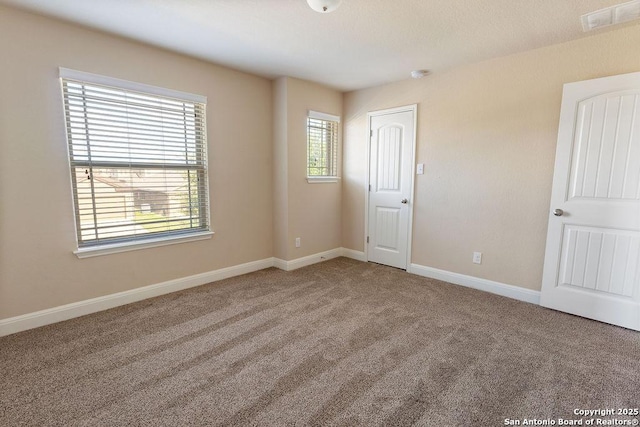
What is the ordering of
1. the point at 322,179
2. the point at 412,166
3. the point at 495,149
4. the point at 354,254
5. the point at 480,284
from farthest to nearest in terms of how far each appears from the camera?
the point at 354,254 → the point at 322,179 → the point at 412,166 → the point at 480,284 → the point at 495,149

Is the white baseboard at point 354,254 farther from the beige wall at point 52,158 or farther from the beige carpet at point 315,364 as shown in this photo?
the beige wall at point 52,158

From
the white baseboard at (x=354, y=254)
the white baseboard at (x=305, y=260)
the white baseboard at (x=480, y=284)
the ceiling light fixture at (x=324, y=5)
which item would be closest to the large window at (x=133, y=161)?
the white baseboard at (x=305, y=260)

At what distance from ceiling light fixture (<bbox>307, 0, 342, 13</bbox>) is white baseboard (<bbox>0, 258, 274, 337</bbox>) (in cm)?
276

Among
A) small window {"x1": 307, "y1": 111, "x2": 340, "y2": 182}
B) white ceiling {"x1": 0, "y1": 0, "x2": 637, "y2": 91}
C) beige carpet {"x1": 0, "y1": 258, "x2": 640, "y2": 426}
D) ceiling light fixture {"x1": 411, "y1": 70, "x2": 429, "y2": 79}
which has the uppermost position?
white ceiling {"x1": 0, "y1": 0, "x2": 637, "y2": 91}

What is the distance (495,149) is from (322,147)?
210 cm

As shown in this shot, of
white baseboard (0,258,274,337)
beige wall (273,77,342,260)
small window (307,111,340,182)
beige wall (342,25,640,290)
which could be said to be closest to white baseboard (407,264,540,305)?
beige wall (342,25,640,290)

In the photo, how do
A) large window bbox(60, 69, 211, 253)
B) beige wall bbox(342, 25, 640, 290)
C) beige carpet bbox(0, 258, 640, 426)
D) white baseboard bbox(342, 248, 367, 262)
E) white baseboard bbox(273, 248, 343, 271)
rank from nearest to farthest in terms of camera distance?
1. beige carpet bbox(0, 258, 640, 426)
2. large window bbox(60, 69, 211, 253)
3. beige wall bbox(342, 25, 640, 290)
4. white baseboard bbox(273, 248, 343, 271)
5. white baseboard bbox(342, 248, 367, 262)

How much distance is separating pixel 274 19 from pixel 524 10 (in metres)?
1.76

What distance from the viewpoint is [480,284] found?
3.31 meters

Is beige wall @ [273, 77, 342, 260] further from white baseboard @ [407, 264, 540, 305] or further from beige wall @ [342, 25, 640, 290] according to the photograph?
white baseboard @ [407, 264, 540, 305]

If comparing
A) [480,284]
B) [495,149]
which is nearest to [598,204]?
[495,149]

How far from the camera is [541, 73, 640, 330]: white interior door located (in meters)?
2.40

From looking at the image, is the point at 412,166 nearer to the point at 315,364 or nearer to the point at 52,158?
the point at 315,364

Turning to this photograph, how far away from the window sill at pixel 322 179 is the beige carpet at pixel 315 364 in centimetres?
166
